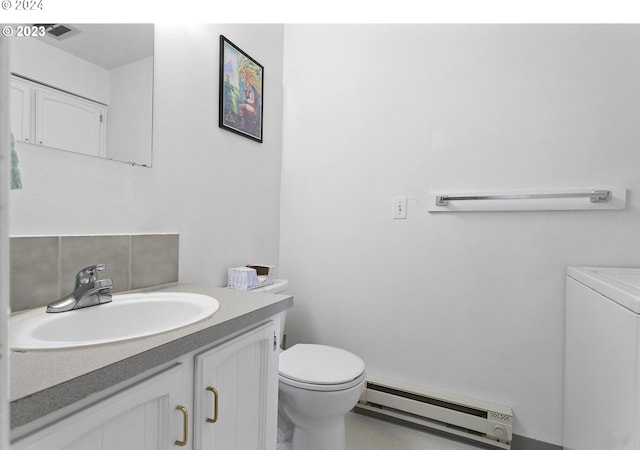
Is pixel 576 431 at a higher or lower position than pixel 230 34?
lower

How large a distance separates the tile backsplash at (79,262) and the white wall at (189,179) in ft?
0.12

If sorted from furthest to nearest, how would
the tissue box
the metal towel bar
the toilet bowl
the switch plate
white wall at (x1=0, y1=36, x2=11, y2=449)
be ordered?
the switch plate < the tissue box < the metal towel bar < the toilet bowl < white wall at (x1=0, y1=36, x2=11, y2=449)

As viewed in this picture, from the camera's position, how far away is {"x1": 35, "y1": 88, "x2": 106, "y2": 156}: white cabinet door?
865 millimetres

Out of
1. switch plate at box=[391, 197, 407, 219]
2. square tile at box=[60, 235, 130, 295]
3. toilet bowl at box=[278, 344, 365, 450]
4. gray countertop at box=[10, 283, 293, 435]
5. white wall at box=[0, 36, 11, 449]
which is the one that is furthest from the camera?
switch plate at box=[391, 197, 407, 219]

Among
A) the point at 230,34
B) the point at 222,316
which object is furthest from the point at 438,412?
the point at 230,34

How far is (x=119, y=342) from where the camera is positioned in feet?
2.02

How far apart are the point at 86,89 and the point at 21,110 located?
0.68ft

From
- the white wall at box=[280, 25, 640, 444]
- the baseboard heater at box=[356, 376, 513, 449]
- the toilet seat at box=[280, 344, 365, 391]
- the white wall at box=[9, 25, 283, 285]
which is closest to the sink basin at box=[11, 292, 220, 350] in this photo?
the white wall at box=[9, 25, 283, 285]

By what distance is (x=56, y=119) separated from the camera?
893 mm

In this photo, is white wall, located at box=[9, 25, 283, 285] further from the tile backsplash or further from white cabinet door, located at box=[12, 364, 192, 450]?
white cabinet door, located at box=[12, 364, 192, 450]

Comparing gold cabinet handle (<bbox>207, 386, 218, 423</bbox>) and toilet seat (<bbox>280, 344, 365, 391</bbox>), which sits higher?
gold cabinet handle (<bbox>207, 386, 218, 423</bbox>)

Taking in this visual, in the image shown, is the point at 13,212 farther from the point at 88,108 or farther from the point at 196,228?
the point at 196,228
